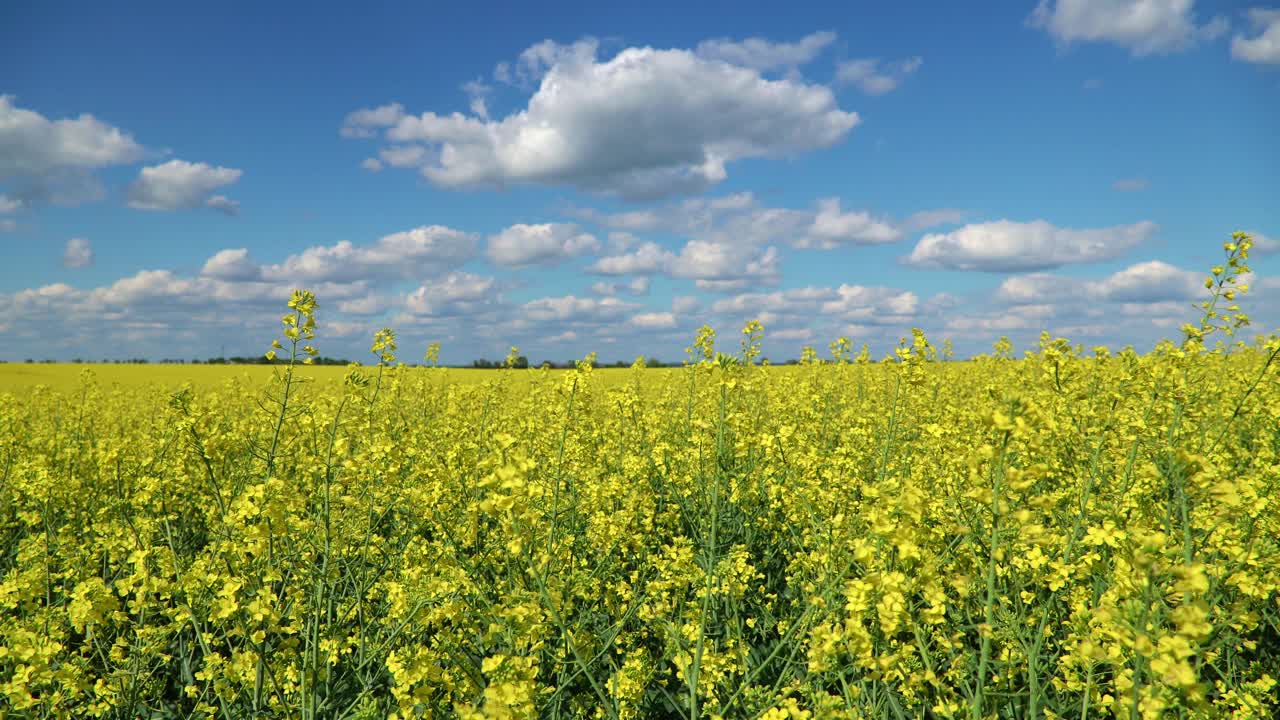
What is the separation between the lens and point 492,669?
258cm

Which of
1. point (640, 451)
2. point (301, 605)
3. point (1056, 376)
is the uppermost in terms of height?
point (1056, 376)

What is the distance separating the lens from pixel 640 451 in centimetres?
669

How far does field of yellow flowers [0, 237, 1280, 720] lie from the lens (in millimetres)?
2336

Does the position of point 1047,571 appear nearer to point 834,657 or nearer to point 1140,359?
point 834,657

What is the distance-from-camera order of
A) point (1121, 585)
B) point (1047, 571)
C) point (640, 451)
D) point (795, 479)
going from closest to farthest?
1. point (1121, 585)
2. point (1047, 571)
3. point (795, 479)
4. point (640, 451)

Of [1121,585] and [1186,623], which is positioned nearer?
[1186,623]

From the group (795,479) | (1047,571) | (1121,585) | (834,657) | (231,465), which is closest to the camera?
(1121,585)

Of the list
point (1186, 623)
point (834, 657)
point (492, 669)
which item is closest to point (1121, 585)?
point (1186, 623)

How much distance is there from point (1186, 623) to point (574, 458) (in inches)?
171

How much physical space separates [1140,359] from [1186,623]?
12.4ft

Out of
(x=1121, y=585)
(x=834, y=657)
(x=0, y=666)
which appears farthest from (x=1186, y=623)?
(x=0, y=666)

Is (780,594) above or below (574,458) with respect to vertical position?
below

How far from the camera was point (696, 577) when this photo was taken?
351 cm

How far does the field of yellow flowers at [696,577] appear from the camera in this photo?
2.34 metres
